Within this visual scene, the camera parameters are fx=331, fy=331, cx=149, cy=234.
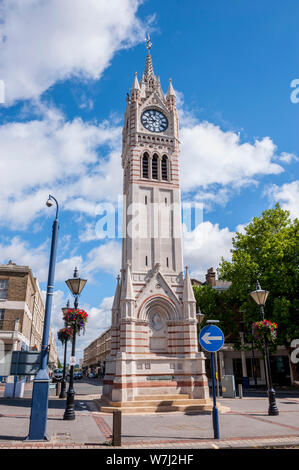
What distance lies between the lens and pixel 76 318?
16953 millimetres

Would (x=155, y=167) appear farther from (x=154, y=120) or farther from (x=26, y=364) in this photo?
(x=26, y=364)

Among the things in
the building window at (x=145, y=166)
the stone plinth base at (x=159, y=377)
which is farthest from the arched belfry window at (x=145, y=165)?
the stone plinth base at (x=159, y=377)

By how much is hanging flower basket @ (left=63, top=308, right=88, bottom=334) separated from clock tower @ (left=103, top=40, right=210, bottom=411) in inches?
190

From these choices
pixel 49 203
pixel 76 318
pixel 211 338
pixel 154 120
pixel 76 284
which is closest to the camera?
pixel 211 338

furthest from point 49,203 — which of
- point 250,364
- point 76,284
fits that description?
point 250,364

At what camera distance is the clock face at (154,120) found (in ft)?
96.6

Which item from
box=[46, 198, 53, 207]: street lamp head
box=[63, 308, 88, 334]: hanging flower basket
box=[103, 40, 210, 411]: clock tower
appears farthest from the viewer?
box=[103, 40, 210, 411]: clock tower

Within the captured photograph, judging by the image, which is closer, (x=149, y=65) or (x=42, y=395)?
(x=42, y=395)

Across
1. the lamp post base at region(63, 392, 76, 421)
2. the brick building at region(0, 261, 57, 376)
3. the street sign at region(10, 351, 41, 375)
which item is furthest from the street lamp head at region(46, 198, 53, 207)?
the brick building at region(0, 261, 57, 376)

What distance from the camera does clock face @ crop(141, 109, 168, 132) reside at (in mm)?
29438

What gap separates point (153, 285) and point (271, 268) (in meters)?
12.5

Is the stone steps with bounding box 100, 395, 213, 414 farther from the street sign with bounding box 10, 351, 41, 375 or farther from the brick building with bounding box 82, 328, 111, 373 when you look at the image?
the brick building with bounding box 82, 328, 111, 373
